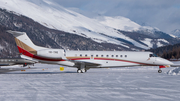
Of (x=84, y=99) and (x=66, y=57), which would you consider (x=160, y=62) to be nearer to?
(x=66, y=57)

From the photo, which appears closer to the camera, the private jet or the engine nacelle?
the engine nacelle

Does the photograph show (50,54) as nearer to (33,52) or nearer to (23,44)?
(33,52)

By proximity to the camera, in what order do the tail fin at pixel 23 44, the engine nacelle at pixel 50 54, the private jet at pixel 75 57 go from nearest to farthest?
the engine nacelle at pixel 50 54
the private jet at pixel 75 57
the tail fin at pixel 23 44

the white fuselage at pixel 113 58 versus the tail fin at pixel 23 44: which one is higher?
the tail fin at pixel 23 44

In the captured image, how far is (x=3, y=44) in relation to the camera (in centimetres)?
19575

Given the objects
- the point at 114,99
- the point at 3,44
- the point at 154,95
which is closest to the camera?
the point at 114,99

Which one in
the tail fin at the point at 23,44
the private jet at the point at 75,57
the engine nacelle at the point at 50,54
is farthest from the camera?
the tail fin at the point at 23,44

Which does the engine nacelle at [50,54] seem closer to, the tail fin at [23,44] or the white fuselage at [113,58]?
the tail fin at [23,44]

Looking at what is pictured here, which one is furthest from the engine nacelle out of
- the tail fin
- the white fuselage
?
the white fuselage

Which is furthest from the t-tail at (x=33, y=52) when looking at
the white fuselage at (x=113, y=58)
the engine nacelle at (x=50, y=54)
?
the white fuselage at (x=113, y=58)

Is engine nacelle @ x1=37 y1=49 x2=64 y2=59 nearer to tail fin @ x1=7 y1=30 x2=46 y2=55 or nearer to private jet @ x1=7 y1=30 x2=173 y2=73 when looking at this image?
private jet @ x1=7 y1=30 x2=173 y2=73

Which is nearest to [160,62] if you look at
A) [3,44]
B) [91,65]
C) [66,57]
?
[91,65]

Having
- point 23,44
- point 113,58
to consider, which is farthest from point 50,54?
point 113,58

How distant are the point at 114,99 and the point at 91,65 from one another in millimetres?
21719
